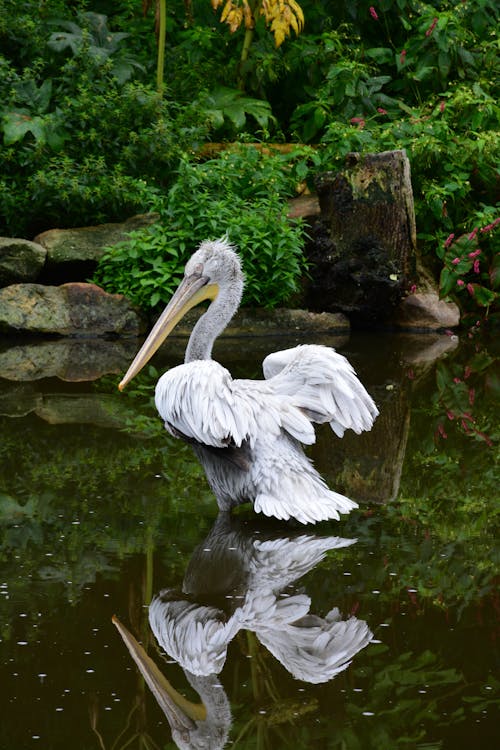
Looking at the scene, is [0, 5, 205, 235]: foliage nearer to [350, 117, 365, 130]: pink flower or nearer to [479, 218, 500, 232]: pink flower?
[350, 117, 365, 130]: pink flower

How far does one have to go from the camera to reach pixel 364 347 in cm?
913

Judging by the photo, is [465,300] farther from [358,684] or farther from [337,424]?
[358,684]

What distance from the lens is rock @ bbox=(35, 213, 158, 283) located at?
972 cm

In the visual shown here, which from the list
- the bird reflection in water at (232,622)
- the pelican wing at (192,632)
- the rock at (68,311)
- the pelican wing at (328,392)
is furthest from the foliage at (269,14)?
the pelican wing at (192,632)

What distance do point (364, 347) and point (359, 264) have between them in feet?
3.35

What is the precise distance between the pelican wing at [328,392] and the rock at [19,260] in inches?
196

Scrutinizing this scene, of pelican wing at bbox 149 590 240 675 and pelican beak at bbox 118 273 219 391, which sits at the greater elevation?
pelican beak at bbox 118 273 219 391

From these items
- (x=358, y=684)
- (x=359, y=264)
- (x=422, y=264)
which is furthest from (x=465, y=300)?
(x=358, y=684)

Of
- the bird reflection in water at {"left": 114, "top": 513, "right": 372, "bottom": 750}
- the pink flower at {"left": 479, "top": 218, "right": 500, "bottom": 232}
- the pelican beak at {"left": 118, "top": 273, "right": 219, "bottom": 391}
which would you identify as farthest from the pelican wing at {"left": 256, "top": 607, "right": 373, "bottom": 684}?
the pink flower at {"left": 479, "top": 218, "right": 500, "bottom": 232}

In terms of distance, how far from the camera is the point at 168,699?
3.28 metres

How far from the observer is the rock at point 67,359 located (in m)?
7.85

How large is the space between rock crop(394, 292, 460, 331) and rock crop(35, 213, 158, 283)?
7.51 ft

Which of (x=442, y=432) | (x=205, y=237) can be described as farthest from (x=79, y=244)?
(x=442, y=432)

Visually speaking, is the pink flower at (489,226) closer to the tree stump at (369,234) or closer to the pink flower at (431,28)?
the tree stump at (369,234)
